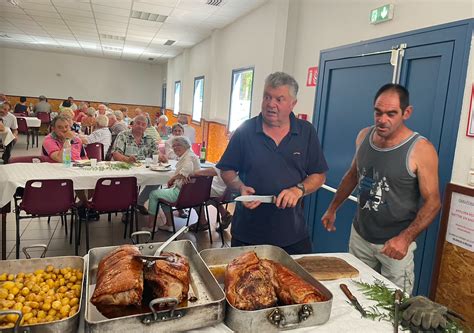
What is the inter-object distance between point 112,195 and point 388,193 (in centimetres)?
256

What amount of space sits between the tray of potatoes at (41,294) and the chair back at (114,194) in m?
2.22

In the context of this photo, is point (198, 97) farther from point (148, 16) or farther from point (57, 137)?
point (57, 137)

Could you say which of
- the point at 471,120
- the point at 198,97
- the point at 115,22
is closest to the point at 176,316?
the point at 471,120

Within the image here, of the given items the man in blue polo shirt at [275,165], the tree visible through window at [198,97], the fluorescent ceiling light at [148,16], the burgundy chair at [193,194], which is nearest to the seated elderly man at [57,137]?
the burgundy chair at [193,194]

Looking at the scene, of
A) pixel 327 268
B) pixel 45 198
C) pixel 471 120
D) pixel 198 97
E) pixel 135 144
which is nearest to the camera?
pixel 327 268

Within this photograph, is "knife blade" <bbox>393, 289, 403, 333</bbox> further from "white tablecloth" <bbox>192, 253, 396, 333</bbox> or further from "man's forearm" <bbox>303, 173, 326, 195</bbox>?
"man's forearm" <bbox>303, 173, 326, 195</bbox>

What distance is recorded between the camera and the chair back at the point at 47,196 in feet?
9.90

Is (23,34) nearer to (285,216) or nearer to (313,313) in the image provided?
(285,216)

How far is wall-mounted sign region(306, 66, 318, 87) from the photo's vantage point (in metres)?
3.82

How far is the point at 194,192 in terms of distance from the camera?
3723mm

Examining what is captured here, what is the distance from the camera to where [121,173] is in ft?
12.3

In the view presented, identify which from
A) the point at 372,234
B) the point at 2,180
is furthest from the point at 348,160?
the point at 2,180

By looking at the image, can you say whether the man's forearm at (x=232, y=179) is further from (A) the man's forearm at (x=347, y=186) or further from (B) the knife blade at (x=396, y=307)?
(B) the knife blade at (x=396, y=307)

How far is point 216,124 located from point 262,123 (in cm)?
518
